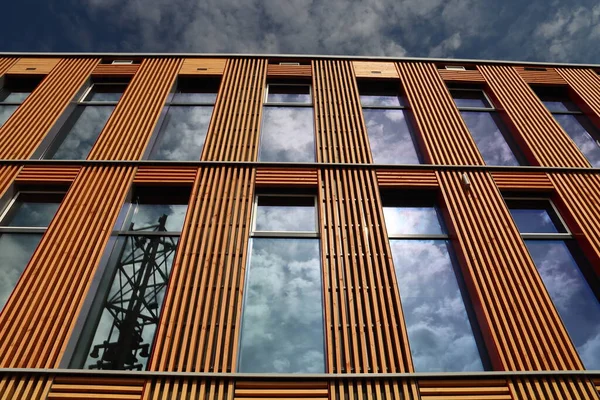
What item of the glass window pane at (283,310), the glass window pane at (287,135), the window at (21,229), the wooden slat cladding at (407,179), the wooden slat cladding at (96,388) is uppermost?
the glass window pane at (287,135)

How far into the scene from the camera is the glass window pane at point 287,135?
30.1 ft

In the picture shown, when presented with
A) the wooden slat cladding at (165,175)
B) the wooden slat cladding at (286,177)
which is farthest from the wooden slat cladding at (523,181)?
the wooden slat cladding at (165,175)

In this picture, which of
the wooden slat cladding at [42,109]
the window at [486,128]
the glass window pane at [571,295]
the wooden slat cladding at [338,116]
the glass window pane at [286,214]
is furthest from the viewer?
the window at [486,128]

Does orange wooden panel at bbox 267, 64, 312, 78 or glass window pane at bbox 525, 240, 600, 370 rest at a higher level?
orange wooden panel at bbox 267, 64, 312, 78

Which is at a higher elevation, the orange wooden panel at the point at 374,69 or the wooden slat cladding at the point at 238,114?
the orange wooden panel at the point at 374,69

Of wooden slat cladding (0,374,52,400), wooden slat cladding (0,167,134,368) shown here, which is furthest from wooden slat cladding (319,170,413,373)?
wooden slat cladding (0,167,134,368)

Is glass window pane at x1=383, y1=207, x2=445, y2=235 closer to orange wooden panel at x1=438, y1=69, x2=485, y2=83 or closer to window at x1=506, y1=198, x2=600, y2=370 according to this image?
window at x1=506, y1=198, x2=600, y2=370

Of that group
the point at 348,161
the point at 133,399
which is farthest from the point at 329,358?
the point at 348,161

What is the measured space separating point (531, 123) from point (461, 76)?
284cm

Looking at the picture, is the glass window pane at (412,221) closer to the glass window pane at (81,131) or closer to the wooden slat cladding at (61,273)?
→ the wooden slat cladding at (61,273)

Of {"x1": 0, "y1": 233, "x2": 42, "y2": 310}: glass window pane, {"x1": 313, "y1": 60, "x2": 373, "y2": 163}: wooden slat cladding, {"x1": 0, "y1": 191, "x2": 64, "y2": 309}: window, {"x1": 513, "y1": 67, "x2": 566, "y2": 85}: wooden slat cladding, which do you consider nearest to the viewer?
{"x1": 0, "y1": 233, "x2": 42, "y2": 310}: glass window pane

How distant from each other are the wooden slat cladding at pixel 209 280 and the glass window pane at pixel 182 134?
1.10 meters

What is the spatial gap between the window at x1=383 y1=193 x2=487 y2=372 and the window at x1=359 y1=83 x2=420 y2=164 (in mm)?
1336

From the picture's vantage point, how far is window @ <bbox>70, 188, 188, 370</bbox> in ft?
19.1
